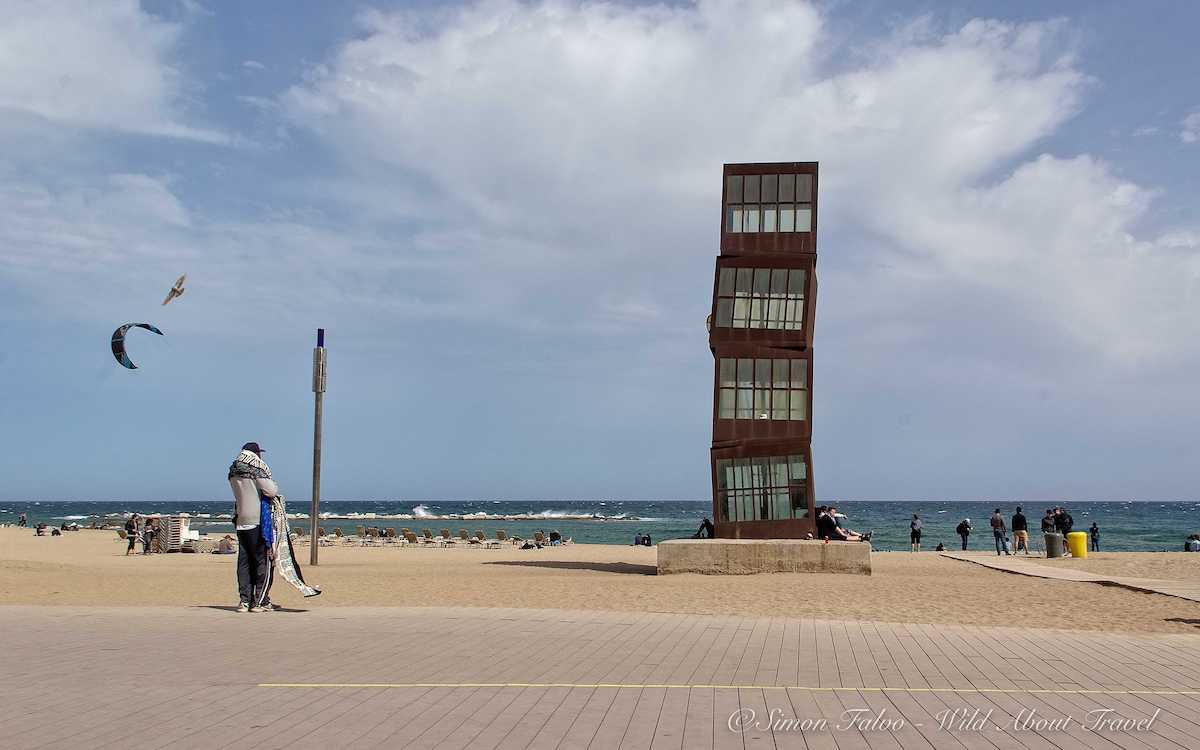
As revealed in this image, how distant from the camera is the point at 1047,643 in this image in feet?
34.6

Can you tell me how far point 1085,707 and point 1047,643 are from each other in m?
3.54

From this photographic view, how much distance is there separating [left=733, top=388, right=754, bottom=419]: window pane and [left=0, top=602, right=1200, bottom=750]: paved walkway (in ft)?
40.9

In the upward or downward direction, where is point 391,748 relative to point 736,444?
downward

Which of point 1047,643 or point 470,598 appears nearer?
point 1047,643

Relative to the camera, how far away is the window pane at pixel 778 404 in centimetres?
2419

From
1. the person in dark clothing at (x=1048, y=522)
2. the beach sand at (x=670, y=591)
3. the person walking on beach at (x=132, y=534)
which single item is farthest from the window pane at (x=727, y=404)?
the person walking on beach at (x=132, y=534)

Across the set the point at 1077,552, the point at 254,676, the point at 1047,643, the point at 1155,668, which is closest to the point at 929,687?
the point at 1155,668

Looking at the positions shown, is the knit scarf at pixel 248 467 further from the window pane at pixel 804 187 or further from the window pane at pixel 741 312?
the window pane at pixel 804 187

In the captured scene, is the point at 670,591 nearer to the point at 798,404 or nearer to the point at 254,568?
the point at 798,404

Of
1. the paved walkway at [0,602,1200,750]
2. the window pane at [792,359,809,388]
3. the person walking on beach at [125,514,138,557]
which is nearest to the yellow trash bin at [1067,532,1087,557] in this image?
the window pane at [792,359,809,388]

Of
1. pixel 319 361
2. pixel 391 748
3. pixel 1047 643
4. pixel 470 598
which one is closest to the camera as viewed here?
pixel 391 748

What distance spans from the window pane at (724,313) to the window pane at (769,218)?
6.52 feet

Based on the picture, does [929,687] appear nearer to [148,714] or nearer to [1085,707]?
[1085,707]

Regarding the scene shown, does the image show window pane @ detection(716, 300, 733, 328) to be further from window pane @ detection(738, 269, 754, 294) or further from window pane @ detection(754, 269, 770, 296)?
window pane @ detection(754, 269, 770, 296)
